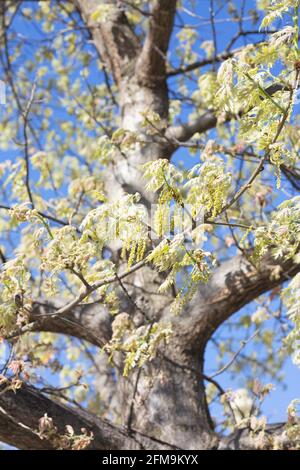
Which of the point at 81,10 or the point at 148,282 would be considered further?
the point at 81,10

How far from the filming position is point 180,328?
11.3ft

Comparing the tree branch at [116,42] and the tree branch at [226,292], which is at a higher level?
the tree branch at [116,42]

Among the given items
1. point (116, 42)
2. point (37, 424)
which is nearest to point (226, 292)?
point (37, 424)

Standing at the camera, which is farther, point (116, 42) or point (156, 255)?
point (116, 42)

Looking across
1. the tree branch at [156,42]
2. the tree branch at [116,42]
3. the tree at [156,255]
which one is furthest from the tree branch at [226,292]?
the tree branch at [116,42]

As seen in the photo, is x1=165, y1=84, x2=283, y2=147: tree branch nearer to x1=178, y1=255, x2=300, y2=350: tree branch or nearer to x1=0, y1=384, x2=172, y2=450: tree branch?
x1=178, y1=255, x2=300, y2=350: tree branch

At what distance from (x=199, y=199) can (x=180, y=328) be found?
1740 mm

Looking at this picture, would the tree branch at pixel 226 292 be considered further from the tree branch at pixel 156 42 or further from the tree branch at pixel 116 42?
the tree branch at pixel 116 42

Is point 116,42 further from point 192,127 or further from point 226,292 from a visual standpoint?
point 226,292
